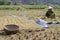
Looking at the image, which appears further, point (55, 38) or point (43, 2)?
point (43, 2)

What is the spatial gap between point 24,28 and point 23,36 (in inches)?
45.4

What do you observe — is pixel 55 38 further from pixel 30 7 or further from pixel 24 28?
pixel 30 7

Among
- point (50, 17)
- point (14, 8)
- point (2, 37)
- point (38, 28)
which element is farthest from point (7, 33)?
point (14, 8)

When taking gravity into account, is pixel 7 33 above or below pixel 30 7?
above

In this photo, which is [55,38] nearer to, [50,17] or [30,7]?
[50,17]

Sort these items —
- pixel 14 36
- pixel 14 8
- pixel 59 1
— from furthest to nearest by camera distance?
1. pixel 59 1
2. pixel 14 8
3. pixel 14 36

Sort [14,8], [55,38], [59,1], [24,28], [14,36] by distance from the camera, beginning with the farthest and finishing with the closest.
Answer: [59,1] < [14,8] < [24,28] < [14,36] < [55,38]

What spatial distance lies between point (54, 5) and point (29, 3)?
86.9 inches

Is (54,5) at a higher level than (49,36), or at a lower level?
lower

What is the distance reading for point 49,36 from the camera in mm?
5871

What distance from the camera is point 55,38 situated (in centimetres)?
566

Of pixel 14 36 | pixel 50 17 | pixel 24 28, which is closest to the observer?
pixel 14 36

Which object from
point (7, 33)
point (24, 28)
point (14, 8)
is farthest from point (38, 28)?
point (14, 8)

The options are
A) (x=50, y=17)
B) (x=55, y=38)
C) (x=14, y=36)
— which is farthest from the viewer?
(x=50, y=17)
